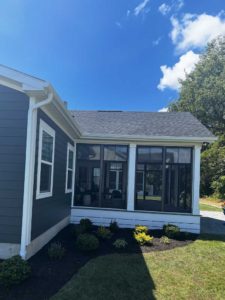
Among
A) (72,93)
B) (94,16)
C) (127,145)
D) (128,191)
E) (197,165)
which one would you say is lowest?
(128,191)

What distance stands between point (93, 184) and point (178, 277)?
567cm

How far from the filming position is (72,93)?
60.1 ft

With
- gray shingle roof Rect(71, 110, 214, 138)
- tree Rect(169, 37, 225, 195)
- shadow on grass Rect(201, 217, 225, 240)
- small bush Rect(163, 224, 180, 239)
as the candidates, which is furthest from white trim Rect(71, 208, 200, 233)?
tree Rect(169, 37, 225, 195)

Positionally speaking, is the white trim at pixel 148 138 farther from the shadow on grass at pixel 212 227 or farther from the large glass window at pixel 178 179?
the shadow on grass at pixel 212 227

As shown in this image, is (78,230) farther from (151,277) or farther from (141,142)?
(141,142)

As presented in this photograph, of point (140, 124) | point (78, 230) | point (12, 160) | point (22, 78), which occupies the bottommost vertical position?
point (78, 230)

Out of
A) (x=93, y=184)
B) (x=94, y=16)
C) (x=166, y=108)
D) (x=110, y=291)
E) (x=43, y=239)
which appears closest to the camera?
(x=110, y=291)

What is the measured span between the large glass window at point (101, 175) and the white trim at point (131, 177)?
29cm

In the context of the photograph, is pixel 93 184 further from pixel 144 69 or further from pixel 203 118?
pixel 203 118

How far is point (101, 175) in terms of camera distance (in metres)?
10.0

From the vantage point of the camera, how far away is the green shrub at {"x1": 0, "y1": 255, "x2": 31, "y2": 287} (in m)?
4.18

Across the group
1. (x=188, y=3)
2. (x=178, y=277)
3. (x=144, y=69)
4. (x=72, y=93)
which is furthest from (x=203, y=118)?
(x=178, y=277)

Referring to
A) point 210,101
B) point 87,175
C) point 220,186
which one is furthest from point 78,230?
point 210,101

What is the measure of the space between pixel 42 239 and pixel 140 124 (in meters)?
6.41
